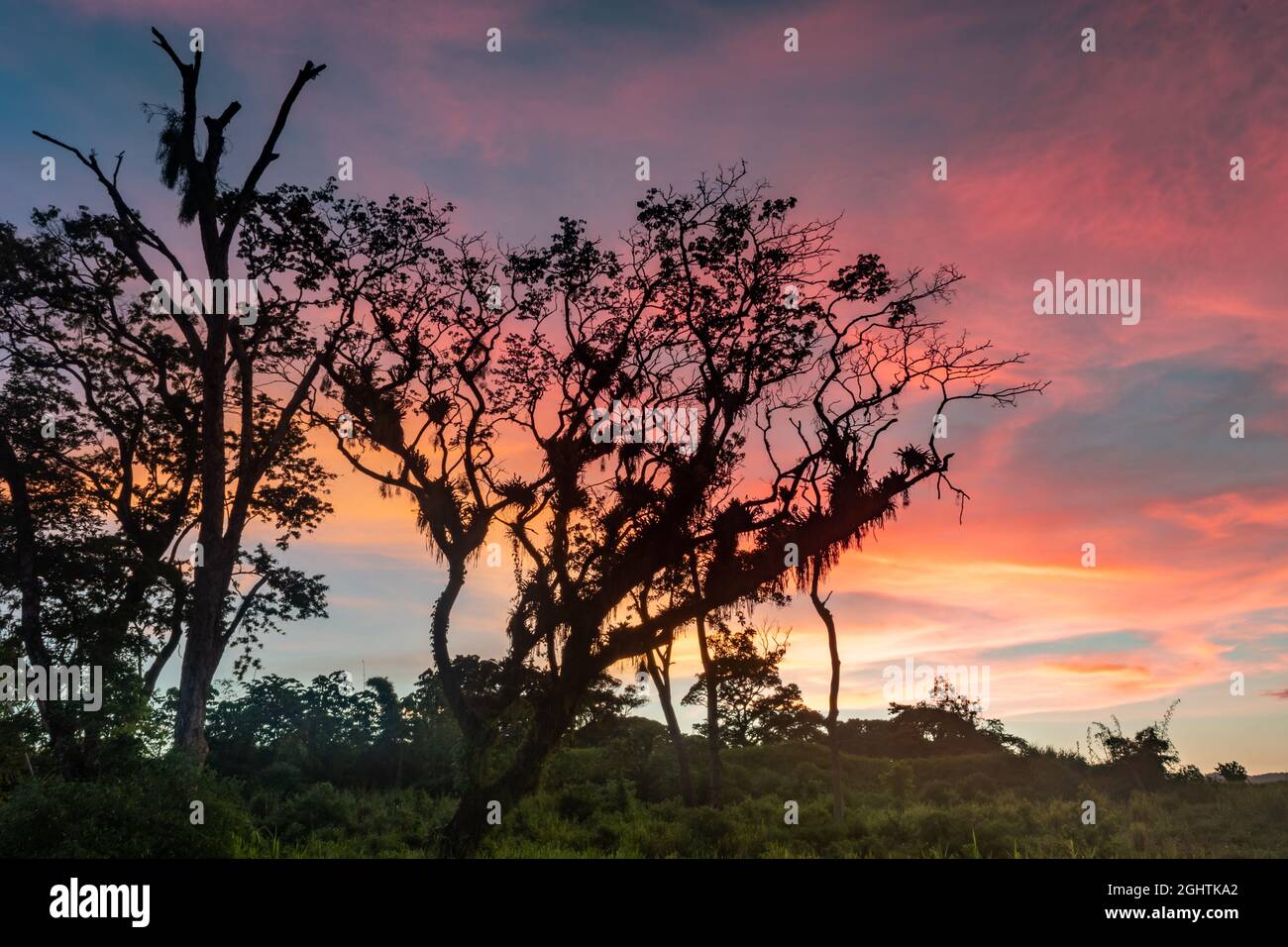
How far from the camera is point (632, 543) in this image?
2447 cm

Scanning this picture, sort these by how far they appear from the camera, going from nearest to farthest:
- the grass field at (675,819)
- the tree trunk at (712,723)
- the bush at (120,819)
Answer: the bush at (120,819) → the grass field at (675,819) → the tree trunk at (712,723)

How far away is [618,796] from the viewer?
30.8m

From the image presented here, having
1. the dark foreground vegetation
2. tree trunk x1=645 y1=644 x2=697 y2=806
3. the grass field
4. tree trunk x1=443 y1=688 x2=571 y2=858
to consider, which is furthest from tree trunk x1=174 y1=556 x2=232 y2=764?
tree trunk x1=645 y1=644 x2=697 y2=806

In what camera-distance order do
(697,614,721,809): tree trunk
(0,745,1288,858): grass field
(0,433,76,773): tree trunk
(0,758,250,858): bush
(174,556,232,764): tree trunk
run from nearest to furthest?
(0,758,250,858): bush → (0,745,1288,858): grass field → (174,556,232,764): tree trunk → (0,433,76,773): tree trunk → (697,614,721,809): tree trunk

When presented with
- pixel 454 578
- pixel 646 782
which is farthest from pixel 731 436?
pixel 646 782

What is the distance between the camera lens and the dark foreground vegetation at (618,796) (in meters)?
15.3

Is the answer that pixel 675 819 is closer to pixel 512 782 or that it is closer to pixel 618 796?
pixel 618 796

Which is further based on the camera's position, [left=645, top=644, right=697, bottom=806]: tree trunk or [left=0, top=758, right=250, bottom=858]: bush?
[left=645, top=644, right=697, bottom=806]: tree trunk

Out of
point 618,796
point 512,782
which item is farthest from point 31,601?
point 618,796

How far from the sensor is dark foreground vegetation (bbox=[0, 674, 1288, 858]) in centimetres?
1533

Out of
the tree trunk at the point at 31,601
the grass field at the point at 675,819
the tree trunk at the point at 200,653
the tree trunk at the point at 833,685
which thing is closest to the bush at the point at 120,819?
the grass field at the point at 675,819

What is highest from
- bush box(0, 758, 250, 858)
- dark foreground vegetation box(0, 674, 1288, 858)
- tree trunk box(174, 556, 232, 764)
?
tree trunk box(174, 556, 232, 764)

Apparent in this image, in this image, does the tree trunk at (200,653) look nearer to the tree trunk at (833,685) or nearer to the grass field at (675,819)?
the grass field at (675,819)

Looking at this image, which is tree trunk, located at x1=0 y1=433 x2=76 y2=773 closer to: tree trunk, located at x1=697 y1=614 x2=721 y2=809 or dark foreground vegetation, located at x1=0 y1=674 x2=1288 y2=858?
dark foreground vegetation, located at x1=0 y1=674 x2=1288 y2=858
